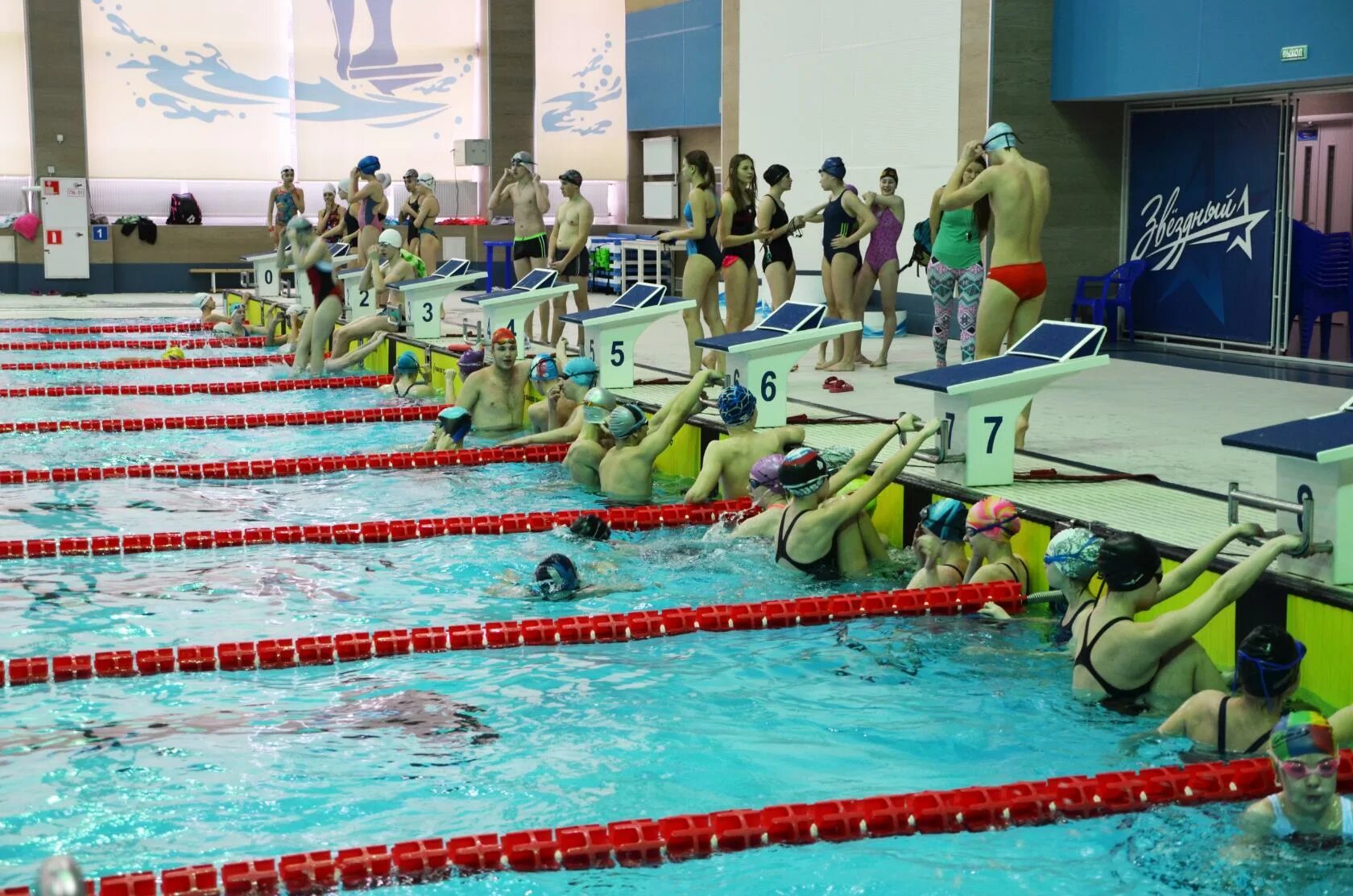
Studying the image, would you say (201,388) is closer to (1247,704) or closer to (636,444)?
(636,444)

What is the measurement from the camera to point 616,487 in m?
7.25

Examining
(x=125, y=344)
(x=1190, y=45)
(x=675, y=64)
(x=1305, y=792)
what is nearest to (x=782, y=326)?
(x=1305, y=792)

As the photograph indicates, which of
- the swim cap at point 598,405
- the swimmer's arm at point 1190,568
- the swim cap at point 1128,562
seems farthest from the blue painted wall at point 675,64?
the swim cap at point 1128,562

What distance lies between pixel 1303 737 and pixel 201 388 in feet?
31.9

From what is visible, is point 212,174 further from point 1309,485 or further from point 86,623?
point 1309,485

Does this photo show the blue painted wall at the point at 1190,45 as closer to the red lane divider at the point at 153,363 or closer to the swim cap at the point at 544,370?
the swim cap at the point at 544,370

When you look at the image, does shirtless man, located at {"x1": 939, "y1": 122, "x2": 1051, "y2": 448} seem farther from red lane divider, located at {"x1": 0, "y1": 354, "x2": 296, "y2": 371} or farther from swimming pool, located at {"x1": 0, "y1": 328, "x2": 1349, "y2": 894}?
red lane divider, located at {"x1": 0, "y1": 354, "x2": 296, "y2": 371}

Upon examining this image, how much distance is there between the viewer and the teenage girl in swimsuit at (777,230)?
32.0 feet

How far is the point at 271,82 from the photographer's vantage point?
2261cm

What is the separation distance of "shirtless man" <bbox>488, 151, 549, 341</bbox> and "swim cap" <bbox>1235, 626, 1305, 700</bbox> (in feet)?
30.0

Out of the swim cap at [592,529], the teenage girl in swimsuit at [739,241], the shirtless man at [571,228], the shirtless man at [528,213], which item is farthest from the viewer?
the shirtless man at [528,213]

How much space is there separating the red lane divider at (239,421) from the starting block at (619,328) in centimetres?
129

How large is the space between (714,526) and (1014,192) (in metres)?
2.03

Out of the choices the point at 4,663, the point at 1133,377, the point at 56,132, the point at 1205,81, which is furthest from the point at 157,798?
the point at 56,132
